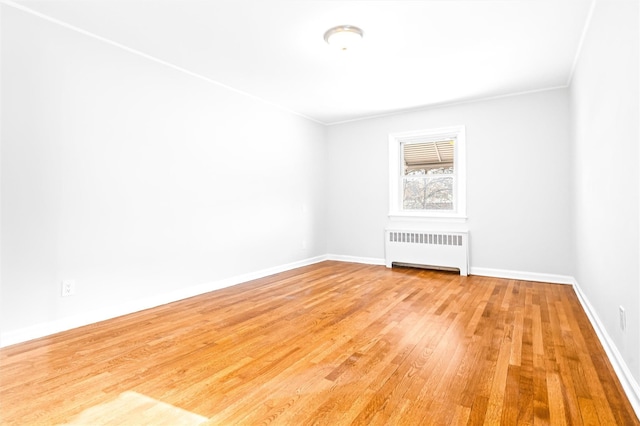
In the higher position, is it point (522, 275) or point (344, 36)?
point (344, 36)

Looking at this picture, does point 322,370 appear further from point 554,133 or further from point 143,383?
point 554,133

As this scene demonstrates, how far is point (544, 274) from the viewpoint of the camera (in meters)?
4.34

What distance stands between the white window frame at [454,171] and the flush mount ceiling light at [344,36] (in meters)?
2.63

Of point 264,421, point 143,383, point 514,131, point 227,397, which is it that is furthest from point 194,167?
point 514,131

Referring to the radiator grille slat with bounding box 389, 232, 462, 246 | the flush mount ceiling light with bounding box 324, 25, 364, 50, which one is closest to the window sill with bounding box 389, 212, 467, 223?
the radiator grille slat with bounding box 389, 232, 462, 246

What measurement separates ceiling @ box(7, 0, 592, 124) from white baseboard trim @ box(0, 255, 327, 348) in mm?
2415

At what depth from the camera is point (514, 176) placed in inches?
179

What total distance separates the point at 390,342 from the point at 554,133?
3667 millimetres

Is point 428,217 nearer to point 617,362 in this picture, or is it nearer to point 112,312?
point 617,362

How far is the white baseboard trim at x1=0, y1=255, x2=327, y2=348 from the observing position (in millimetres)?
2469

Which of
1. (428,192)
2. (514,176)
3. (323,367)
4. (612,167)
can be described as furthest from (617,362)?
(428,192)

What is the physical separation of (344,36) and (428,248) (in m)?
3.31

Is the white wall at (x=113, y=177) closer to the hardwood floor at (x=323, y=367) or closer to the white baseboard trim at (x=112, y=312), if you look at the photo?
the white baseboard trim at (x=112, y=312)

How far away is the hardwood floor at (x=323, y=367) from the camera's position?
1.60 metres
